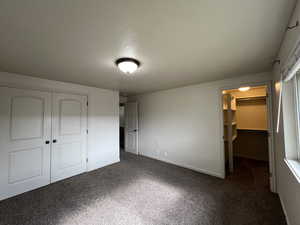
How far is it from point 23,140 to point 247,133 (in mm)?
6035

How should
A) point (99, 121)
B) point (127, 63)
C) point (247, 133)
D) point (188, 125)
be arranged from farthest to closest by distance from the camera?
point (247, 133) → point (99, 121) → point (188, 125) → point (127, 63)

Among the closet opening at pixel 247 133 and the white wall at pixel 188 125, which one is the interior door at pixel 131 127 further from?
the closet opening at pixel 247 133

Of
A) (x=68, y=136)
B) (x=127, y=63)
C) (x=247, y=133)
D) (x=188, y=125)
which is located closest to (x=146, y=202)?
(x=188, y=125)

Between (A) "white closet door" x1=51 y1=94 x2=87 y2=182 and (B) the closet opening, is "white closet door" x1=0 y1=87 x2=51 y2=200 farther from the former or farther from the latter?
(B) the closet opening

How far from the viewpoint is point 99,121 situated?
143 inches

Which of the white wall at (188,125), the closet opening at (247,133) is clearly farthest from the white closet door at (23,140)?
the closet opening at (247,133)

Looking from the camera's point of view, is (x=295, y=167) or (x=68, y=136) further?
(x=68, y=136)

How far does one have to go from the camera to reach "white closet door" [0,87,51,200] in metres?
2.25

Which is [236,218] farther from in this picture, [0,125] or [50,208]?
[0,125]

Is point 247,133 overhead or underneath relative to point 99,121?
underneath

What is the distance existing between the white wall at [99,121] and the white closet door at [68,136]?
0.15m

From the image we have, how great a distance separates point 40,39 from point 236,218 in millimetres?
3292

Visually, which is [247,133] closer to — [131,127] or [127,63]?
[131,127]

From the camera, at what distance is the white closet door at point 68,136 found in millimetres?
2852
